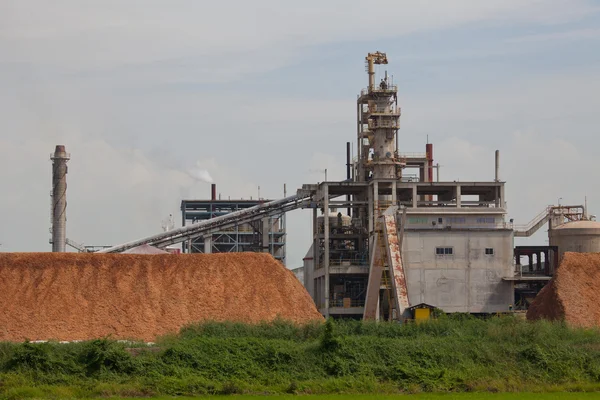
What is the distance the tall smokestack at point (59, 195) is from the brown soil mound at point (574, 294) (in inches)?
1720

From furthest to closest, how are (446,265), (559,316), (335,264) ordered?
(335,264) → (446,265) → (559,316)

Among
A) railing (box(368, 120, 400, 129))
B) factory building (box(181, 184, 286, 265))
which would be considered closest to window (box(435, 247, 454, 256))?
railing (box(368, 120, 400, 129))

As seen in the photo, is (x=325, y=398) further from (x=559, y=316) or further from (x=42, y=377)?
A: (x=559, y=316)

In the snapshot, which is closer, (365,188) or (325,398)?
(325,398)

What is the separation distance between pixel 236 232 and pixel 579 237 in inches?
1710

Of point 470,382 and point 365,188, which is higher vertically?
point 365,188

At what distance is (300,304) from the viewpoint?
8031cm

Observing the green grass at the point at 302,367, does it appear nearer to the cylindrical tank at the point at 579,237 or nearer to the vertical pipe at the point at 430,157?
the cylindrical tank at the point at 579,237

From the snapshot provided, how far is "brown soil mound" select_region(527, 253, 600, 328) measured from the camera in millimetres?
77625

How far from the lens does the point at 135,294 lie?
77.7 meters

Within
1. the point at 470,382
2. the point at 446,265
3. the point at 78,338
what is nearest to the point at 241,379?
the point at 470,382

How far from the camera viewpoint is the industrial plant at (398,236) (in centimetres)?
8806

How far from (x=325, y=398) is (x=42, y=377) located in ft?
41.5

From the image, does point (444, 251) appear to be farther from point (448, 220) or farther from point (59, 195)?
point (59, 195)
